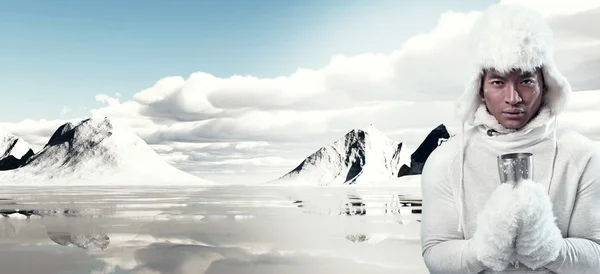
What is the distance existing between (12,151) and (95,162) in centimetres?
2815

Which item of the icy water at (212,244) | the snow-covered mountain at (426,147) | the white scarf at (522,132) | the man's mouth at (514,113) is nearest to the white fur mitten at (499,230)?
the white scarf at (522,132)

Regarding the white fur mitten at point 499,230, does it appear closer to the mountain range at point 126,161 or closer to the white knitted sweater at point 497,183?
the white knitted sweater at point 497,183

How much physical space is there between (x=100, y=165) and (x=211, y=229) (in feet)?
377

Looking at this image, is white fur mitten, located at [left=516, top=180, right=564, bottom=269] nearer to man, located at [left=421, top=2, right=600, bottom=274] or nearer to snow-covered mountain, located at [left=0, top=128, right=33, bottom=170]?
man, located at [left=421, top=2, right=600, bottom=274]

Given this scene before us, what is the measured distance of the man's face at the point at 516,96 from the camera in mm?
2656

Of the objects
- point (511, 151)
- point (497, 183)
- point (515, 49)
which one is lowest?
point (497, 183)

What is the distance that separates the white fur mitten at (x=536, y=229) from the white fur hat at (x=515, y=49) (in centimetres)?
56

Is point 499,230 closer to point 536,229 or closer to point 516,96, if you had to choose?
point 536,229

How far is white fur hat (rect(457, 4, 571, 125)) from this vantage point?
8.60 feet

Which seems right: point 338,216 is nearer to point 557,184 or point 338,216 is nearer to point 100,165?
→ point 557,184

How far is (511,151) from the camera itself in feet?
8.96

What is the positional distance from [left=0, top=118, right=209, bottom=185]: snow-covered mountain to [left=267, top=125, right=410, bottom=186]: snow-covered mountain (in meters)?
24.1

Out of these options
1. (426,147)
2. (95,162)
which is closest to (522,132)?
(426,147)

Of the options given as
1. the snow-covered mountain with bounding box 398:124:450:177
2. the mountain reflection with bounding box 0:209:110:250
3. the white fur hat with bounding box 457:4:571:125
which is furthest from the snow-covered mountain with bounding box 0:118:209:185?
the white fur hat with bounding box 457:4:571:125
